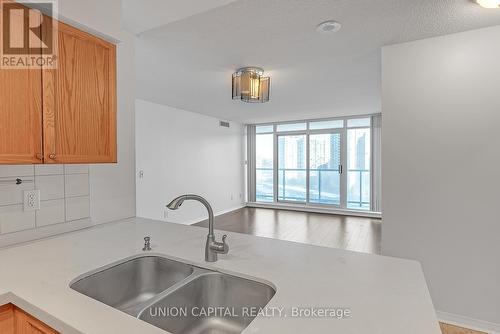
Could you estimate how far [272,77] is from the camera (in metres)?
3.20

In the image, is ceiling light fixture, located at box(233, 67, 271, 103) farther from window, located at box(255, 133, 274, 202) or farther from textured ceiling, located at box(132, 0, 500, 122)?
window, located at box(255, 133, 274, 202)

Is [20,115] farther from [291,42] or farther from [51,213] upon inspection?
[291,42]

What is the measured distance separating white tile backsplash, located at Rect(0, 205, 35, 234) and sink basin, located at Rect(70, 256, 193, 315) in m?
0.71

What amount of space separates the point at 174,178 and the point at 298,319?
4470 mm

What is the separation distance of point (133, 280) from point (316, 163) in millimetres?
5906

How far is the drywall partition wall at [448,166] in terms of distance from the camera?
6.53 feet

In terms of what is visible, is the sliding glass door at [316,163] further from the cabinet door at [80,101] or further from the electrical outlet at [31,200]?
the electrical outlet at [31,200]

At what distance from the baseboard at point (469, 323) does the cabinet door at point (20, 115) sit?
3.02 m

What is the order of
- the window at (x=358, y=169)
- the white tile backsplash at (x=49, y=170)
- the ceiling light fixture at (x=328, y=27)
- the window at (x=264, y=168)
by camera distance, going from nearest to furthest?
1. the white tile backsplash at (x=49, y=170)
2. the ceiling light fixture at (x=328, y=27)
3. the window at (x=358, y=169)
4. the window at (x=264, y=168)

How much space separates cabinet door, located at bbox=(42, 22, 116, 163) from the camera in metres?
1.28

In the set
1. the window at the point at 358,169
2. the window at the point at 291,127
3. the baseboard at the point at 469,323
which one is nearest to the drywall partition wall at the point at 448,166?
the baseboard at the point at 469,323

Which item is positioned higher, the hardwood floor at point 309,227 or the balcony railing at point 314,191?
the balcony railing at point 314,191

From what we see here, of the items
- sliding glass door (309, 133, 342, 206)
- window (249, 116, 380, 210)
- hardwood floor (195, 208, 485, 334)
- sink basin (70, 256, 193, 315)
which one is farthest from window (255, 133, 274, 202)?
sink basin (70, 256, 193, 315)

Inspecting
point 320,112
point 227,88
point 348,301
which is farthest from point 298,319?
point 320,112
